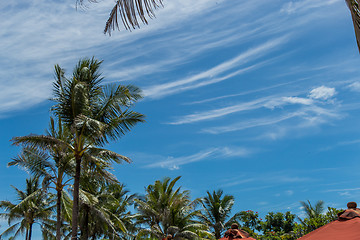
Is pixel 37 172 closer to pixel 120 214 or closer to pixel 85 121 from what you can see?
pixel 85 121

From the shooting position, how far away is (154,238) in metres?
25.4

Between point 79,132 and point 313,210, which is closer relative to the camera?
point 79,132

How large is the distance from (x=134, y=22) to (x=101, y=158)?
14.0 metres

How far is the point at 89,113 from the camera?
16.7 meters

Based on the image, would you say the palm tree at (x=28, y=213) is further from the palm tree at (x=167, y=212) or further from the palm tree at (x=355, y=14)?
the palm tree at (x=355, y=14)

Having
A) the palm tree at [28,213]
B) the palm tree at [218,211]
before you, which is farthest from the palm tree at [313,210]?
Result: the palm tree at [28,213]

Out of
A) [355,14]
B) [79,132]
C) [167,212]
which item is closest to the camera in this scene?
[355,14]

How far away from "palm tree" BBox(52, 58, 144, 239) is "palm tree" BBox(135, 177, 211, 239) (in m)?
9.55

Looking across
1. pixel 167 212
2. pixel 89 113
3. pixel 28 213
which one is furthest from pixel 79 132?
pixel 28 213

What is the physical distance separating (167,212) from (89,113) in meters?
11.4

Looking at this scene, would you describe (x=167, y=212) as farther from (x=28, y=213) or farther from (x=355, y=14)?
(x=355, y=14)

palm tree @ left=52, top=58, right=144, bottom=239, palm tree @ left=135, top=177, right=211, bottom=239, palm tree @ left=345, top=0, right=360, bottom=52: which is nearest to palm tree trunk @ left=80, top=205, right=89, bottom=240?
palm tree @ left=135, top=177, right=211, bottom=239

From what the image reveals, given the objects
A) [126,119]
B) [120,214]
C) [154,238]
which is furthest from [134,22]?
[120,214]

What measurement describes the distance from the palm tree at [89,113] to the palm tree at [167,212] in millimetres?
9554
